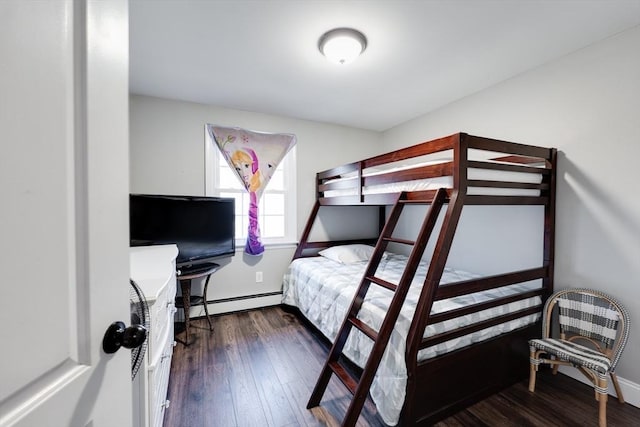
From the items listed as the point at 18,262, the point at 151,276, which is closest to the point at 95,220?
the point at 18,262

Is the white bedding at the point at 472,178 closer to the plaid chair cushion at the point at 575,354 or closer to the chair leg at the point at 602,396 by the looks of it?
the plaid chair cushion at the point at 575,354

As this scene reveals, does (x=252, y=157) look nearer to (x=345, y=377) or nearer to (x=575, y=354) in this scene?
(x=345, y=377)

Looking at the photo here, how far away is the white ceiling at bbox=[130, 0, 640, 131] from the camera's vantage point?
1552mm

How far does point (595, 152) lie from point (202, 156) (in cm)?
351

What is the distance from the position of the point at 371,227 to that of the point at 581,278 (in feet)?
7.56

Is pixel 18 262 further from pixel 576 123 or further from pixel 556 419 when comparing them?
pixel 576 123

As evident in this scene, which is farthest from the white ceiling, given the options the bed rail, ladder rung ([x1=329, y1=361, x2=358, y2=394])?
ladder rung ([x1=329, y1=361, x2=358, y2=394])

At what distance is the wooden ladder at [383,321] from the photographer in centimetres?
141

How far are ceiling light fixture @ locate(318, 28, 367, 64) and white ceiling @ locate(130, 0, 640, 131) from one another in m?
0.04

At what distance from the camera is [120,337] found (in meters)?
0.55

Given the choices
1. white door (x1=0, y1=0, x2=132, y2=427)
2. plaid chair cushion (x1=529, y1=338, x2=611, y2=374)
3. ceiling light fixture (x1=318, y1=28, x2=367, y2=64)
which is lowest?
plaid chair cushion (x1=529, y1=338, x2=611, y2=374)

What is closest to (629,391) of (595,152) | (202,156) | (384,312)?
(595,152)

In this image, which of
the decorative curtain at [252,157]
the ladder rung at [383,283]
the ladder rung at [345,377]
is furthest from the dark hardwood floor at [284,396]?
the decorative curtain at [252,157]

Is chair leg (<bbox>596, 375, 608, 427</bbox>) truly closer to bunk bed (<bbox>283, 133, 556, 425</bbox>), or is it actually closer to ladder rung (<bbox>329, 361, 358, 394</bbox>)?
bunk bed (<bbox>283, 133, 556, 425</bbox>)
